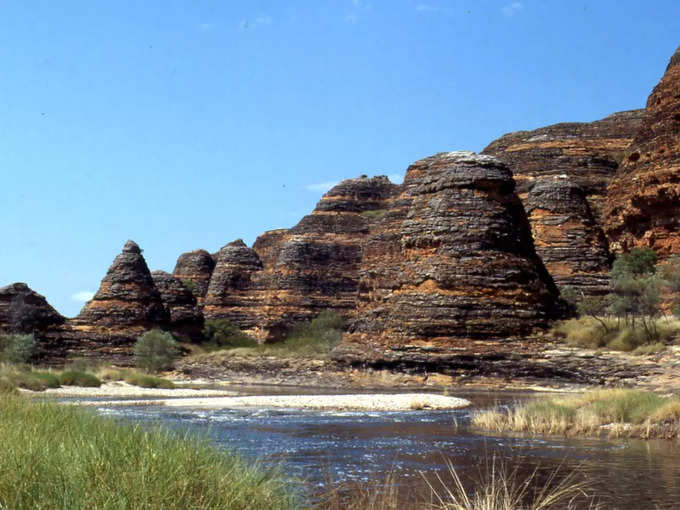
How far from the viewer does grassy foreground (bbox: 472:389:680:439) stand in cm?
1534

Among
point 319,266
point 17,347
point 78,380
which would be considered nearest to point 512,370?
point 78,380

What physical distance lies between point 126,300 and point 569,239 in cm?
2779

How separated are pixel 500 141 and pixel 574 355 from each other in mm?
32655

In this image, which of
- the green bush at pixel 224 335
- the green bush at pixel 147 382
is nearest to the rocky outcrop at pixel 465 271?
the green bush at pixel 147 382

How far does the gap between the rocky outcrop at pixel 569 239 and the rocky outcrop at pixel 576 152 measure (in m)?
5.51

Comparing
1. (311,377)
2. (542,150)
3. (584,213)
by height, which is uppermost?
(542,150)

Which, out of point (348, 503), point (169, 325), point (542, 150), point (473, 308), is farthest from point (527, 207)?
point (348, 503)

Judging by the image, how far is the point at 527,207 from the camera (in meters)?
45.8

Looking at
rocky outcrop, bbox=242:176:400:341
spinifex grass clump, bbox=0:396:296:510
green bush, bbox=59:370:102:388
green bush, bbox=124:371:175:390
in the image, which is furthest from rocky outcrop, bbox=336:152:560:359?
rocky outcrop, bbox=242:176:400:341

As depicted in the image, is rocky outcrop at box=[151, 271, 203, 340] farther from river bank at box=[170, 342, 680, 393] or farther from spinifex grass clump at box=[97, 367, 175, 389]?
river bank at box=[170, 342, 680, 393]

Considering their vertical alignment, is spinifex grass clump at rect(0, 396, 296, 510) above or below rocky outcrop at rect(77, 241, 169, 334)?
below

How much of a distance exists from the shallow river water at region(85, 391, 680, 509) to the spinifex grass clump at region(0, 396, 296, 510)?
3.30 feet

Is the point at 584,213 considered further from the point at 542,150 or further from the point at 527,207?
the point at 542,150

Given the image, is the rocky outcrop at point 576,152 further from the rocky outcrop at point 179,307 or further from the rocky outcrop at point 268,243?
the rocky outcrop at point 268,243
